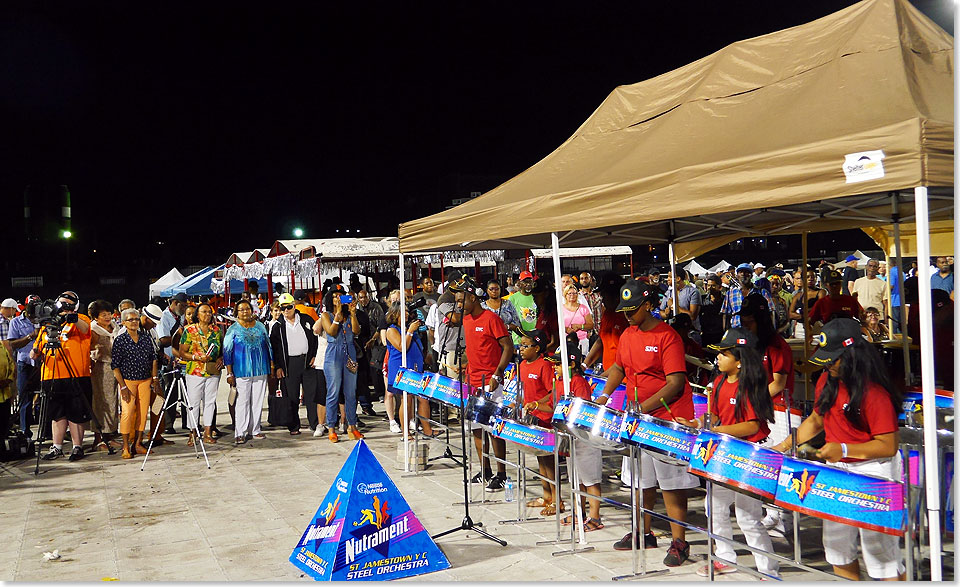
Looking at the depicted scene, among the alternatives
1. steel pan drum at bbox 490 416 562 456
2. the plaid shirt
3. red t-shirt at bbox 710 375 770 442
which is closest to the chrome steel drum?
steel pan drum at bbox 490 416 562 456

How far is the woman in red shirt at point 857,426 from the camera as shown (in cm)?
390

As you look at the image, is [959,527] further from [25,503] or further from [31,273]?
[31,273]

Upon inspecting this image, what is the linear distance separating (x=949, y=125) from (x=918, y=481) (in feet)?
6.42

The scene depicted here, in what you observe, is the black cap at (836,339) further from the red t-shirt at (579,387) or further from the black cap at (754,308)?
the red t-shirt at (579,387)

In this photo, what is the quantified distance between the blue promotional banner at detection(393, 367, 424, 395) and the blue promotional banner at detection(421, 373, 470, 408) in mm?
109

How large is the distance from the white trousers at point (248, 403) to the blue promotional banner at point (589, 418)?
596 centimetres

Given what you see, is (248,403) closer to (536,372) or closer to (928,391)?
(536,372)

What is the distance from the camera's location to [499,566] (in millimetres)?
5406

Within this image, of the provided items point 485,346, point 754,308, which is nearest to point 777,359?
point 754,308

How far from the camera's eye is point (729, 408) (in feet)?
15.8

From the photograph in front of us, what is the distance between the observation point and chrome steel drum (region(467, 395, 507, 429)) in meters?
6.36

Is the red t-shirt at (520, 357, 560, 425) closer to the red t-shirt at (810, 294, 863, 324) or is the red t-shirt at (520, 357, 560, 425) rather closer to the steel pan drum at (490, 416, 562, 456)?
the steel pan drum at (490, 416, 562, 456)

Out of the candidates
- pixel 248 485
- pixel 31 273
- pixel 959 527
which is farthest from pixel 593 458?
pixel 31 273

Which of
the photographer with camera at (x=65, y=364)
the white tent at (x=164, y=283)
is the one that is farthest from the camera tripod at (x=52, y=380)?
the white tent at (x=164, y=283)
